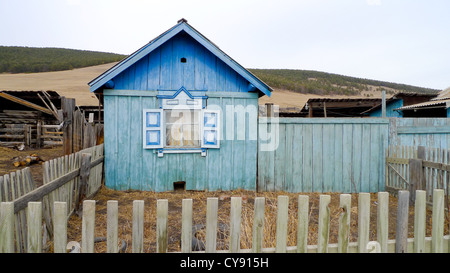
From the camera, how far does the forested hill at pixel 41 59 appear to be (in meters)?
70.3

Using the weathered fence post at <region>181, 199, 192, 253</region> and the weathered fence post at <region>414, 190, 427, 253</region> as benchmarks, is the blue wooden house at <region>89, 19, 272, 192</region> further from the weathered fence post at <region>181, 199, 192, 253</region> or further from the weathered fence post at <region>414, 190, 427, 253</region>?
the weathered fence post at <region>181, 199, 192, 253</region>

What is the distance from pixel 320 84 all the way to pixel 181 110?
68.4m

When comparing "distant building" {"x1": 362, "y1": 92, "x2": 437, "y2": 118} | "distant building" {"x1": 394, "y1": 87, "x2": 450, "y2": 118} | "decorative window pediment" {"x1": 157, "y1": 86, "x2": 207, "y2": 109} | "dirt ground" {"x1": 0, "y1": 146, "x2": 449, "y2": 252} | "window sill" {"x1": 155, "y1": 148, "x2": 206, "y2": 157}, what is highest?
"distant building" {"x1": 362, "y1": 92, "x2": 437, "y2": 118}

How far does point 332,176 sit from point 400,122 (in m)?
2.44

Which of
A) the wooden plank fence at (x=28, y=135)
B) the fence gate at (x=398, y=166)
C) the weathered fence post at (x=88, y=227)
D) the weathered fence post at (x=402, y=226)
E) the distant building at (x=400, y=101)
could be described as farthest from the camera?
the distant building at (x=400, y=101)

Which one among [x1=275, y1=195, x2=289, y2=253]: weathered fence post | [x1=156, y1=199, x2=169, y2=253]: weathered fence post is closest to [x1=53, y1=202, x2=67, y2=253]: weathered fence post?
[x1=156, y1=199, x2=169, y2=253]: weathered fence post

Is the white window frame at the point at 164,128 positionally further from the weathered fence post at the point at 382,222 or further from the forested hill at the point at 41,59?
the forested hill at the point at 41,59

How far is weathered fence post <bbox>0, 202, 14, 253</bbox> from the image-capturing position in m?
2.29

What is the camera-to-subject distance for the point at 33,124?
18734 mm

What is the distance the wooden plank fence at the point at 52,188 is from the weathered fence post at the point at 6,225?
1.3 inches

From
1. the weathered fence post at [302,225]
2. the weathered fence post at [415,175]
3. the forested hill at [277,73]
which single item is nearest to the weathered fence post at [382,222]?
the weathered fence post at [302,225]

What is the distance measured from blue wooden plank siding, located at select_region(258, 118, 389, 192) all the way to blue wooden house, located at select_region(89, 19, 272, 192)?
0.81m

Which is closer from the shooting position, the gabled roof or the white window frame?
the gabled roof

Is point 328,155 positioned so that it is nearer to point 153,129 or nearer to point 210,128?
point 210,128
